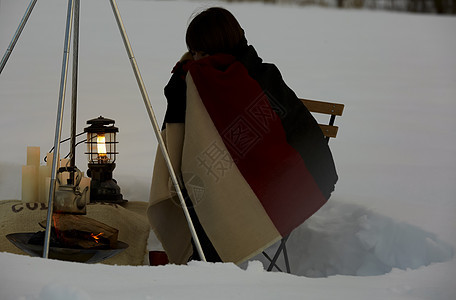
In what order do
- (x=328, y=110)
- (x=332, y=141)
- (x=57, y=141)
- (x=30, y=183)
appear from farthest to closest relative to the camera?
1. (x=332, y=141)
2. (x=30, y=183)
3. (x=328, y=110)
4. (x=57, y=141)

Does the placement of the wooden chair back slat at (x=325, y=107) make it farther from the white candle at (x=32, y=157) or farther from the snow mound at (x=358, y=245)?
the white candle at (x=32, y=157)

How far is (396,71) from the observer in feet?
13.4

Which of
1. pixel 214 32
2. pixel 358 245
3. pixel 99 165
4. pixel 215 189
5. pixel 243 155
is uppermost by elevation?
pixel 214 32

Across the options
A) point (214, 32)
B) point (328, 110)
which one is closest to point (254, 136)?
point (214, 32)

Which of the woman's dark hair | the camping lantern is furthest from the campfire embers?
the woman's dark hair

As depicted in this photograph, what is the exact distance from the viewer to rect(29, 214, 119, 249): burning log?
196 cm

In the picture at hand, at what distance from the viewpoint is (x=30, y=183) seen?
2.35m

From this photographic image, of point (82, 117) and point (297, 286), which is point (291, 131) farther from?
point (82, 117)

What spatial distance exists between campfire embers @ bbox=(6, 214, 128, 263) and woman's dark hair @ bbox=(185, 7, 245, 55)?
665 millimetres

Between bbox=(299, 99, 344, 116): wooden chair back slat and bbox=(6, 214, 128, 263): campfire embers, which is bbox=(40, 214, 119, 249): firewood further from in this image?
bbox=(299, 99, 344, 116): wooden chair back slat

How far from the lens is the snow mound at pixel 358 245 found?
211cm

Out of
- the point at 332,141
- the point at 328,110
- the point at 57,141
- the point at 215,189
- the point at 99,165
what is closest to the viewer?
the point at 57,141

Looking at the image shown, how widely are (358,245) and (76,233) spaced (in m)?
1.01

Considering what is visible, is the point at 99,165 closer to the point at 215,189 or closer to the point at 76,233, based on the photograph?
the point at 76,233
